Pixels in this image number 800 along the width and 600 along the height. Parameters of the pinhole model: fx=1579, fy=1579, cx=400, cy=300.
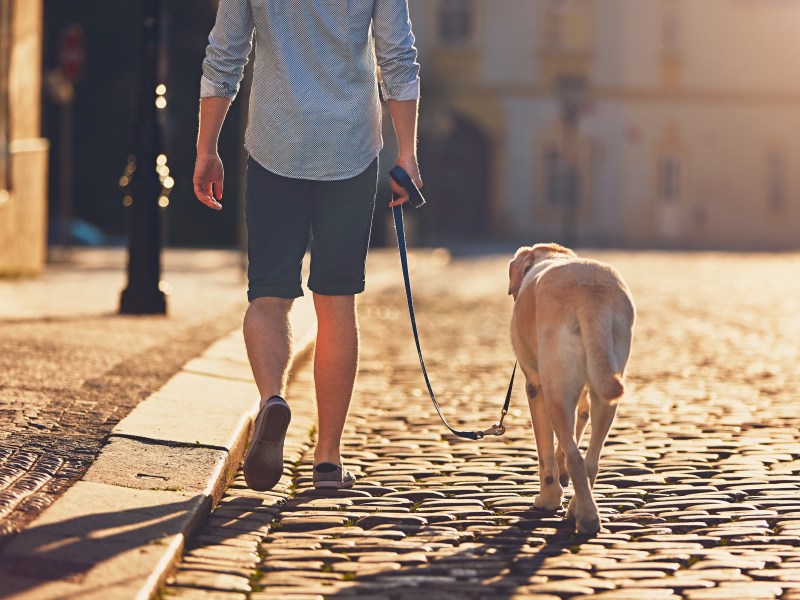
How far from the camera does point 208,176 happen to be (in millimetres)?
5238

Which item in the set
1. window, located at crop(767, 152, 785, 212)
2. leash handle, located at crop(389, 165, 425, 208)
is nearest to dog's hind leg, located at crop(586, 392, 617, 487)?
leash handle, located at crop(389, 165, 425, 208)

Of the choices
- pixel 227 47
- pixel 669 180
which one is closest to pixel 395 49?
pixel 227 47

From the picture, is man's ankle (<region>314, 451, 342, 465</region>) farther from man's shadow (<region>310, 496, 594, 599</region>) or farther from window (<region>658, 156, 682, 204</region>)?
window (<region>658, 156, 682, 204</region>)

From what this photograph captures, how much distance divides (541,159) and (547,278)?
38220mm

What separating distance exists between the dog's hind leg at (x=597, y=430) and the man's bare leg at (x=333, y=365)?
101 centimetres

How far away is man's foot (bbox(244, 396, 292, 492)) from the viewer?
5.00 m

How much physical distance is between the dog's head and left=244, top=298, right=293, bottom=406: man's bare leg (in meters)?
0.83

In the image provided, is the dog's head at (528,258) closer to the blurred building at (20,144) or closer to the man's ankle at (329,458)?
the man's ankle at (329,458)

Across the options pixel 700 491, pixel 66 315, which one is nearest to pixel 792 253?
pixel 66 315

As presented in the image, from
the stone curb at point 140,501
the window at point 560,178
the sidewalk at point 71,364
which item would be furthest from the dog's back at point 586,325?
the window at point 560,178

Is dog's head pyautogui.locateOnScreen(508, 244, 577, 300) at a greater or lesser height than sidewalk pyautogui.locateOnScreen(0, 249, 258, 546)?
greater

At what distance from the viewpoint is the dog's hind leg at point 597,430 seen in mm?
4777

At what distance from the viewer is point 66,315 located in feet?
34.3

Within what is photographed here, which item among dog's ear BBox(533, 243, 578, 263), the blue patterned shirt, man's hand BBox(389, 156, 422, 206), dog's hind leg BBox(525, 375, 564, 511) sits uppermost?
the blue patterned shirt
